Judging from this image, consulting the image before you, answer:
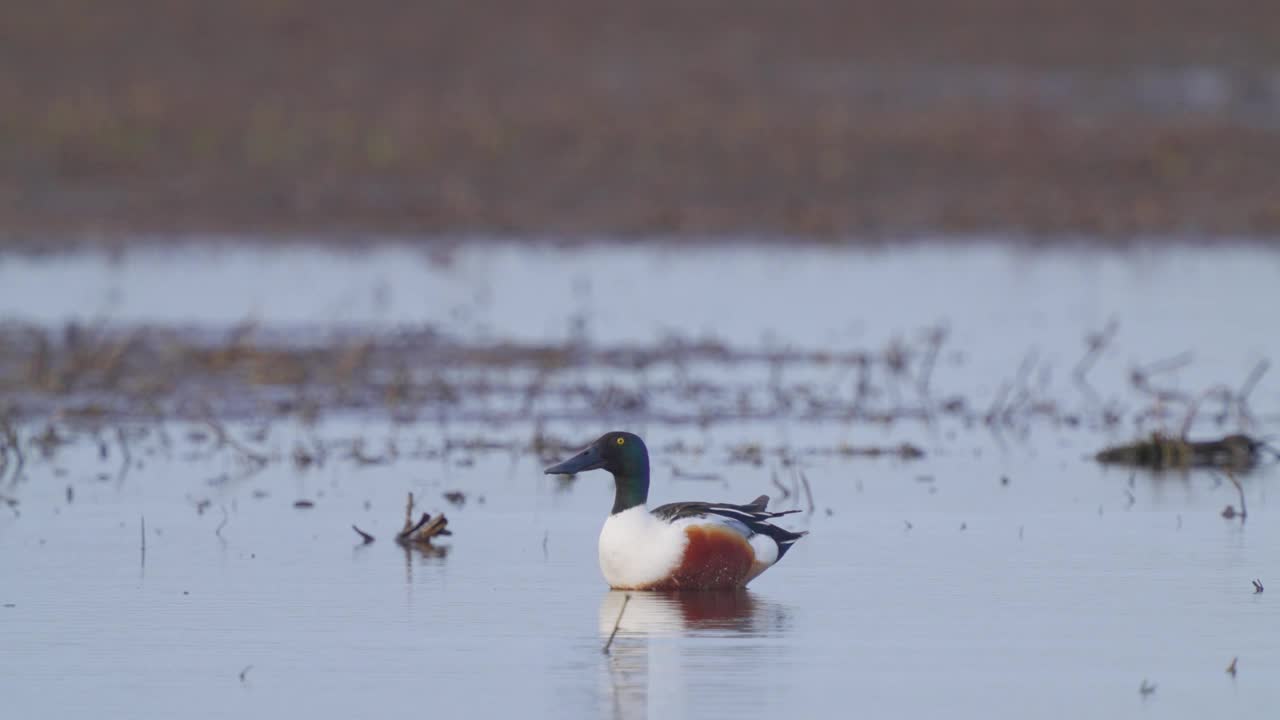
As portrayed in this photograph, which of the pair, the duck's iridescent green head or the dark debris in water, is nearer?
the duck's iridescent green head

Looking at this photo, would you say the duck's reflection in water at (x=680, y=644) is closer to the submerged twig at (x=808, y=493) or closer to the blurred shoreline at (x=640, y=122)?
the submerged twig at (x=808, y=493)

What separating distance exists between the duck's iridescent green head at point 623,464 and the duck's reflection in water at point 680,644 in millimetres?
346

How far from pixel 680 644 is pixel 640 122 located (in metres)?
23.5

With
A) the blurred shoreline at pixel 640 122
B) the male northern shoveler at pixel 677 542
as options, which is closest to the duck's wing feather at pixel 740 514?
the male northern shoveler at pixel 677 542

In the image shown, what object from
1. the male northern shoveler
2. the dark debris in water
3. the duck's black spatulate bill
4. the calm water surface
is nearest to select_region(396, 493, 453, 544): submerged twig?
the calm water surface

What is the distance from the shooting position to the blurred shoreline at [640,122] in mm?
27000

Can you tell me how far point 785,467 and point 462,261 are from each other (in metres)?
12.8

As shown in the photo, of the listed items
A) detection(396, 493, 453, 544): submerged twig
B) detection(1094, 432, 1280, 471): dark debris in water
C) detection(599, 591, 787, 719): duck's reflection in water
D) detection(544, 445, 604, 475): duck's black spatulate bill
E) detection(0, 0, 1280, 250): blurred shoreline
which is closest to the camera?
detection(599, 591, 787, 719): duck's reflection in water

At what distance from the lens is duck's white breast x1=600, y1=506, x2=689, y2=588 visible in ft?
27.8

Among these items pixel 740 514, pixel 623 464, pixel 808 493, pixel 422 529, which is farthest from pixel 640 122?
pixel 740 514

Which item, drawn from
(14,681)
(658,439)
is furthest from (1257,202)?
(14,681)

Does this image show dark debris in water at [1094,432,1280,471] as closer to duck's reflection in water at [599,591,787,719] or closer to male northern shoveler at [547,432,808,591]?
male northern shoveler at [547,432,808,591]

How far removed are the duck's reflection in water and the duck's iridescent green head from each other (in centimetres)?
35

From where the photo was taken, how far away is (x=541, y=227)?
26.5m
